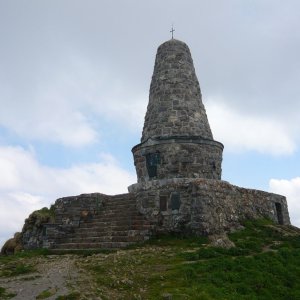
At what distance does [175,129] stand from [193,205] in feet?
13.5

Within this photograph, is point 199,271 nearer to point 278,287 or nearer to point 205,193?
point 278,287

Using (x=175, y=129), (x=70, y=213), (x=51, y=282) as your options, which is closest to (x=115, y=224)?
(x=70, y=213)

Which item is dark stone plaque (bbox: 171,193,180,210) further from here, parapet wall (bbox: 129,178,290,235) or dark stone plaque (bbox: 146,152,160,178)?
dark stone plaque (bbox: 146,152,160,178)

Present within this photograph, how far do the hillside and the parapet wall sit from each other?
772mm

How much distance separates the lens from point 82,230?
525 inches

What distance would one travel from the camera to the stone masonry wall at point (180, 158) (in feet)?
48.6

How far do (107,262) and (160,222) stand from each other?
12.3ft

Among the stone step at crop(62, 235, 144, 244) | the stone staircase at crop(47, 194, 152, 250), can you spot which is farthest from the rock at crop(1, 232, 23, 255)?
the stone step at crop(62, 235, 144, 244)

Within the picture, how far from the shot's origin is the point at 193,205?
1237cm

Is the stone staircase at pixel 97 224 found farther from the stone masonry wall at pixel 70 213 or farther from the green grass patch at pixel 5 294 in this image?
the green grass patch at pixel 5 294

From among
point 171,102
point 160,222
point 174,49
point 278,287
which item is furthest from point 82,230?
point 174,49

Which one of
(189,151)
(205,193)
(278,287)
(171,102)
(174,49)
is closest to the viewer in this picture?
(278,287)

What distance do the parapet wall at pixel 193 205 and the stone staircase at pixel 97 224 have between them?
549 millimetres

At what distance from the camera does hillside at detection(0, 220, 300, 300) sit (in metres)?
6.83
